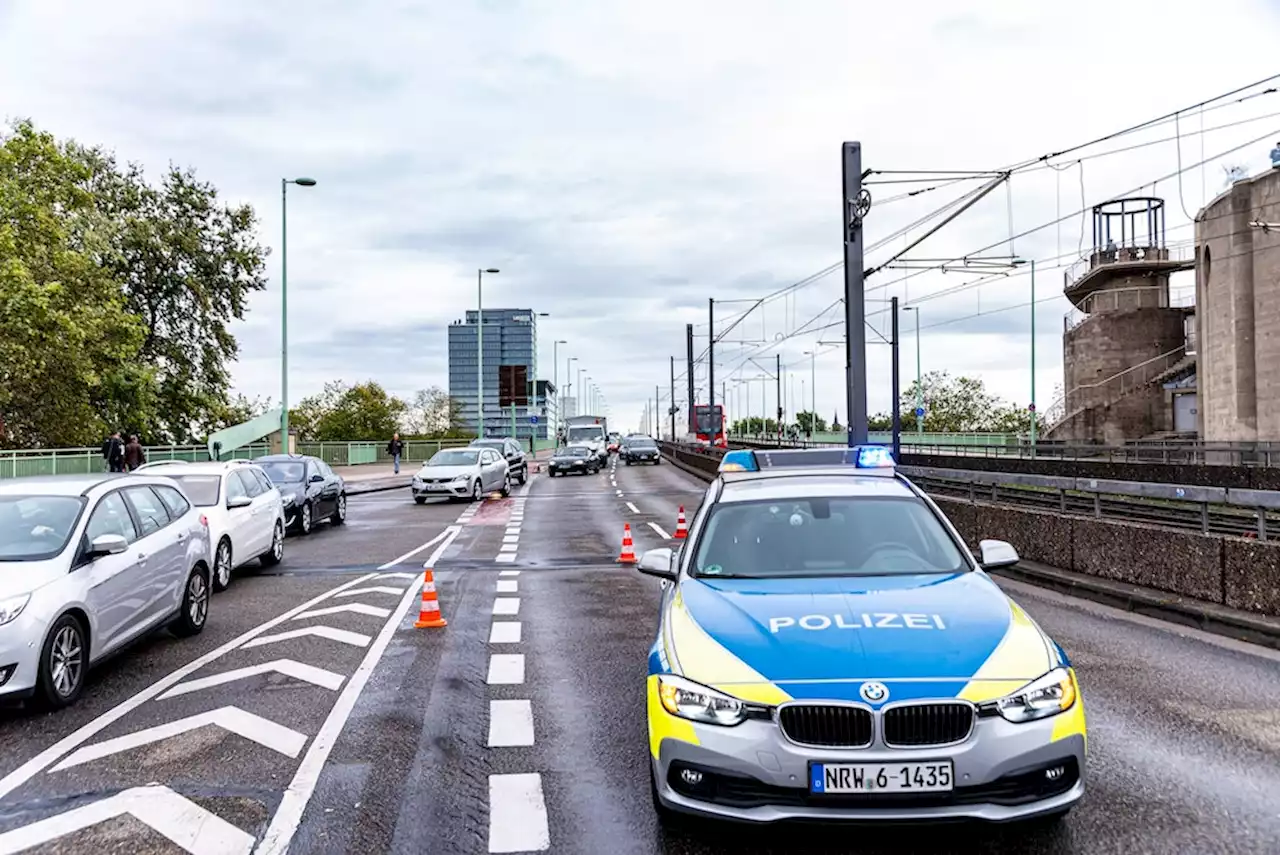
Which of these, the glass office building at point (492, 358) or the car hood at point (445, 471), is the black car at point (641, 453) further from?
the glass office building at point (492, 358)

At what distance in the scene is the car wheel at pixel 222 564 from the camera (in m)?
12.3

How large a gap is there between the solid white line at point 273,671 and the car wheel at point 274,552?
272 inches

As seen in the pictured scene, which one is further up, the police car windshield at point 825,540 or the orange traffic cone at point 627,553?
the police car windshield at point 825,540

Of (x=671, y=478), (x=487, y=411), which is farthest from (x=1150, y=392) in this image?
(x=487, y=411)

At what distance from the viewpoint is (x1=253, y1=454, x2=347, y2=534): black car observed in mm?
19812

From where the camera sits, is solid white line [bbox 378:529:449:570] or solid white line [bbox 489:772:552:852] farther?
solid white line [bbox 378:529:449:570]

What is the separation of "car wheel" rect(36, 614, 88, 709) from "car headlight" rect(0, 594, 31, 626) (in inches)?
10.9

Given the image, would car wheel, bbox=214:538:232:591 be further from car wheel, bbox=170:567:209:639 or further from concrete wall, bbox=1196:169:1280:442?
concrete wall, bbox=1196:169:1280:442

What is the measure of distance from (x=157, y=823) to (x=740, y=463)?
443 centimetres

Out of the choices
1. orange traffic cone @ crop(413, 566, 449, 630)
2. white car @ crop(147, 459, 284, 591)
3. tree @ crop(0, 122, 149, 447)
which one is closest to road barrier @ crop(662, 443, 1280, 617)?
orange traffic cone @ crop(413, 566, 449, 630)

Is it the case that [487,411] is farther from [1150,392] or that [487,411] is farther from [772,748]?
[772,748]

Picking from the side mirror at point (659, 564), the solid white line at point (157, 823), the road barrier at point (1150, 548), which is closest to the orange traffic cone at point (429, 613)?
the side mirror at point (659, 564)

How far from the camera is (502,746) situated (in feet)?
18.9

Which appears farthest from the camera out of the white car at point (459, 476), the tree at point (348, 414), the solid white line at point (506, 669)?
the tree at point (348, 414)
